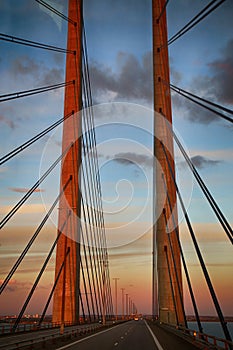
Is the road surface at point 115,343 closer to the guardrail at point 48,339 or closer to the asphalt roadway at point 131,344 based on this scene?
the asphalt roadway at point 131,344

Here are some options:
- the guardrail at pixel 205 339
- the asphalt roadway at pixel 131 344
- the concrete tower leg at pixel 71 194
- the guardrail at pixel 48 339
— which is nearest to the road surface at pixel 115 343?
the asphalt roadway at pixel 131 344

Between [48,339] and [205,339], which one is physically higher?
[48,339]

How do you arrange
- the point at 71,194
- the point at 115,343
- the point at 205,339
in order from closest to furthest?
the point at 205,339
the point at 115,343
the point at 71,194

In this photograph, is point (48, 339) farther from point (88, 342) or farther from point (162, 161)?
point (162, 161)

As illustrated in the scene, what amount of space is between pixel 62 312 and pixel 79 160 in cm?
1048

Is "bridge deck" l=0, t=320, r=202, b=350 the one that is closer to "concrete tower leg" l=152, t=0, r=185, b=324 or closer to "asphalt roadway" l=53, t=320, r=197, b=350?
"asphalt roadway" l=53, t=320, r=197, b=350

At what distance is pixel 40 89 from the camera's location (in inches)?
1011

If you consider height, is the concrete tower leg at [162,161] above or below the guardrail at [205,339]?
above

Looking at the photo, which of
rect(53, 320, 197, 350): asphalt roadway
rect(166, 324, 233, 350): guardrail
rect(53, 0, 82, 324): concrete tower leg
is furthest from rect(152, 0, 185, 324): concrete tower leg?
rect(53, 0, 82, 324): concrete tower leg

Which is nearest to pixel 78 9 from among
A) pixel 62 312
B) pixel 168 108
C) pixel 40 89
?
pixel 168 108

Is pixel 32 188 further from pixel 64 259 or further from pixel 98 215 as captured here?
pixel 98 215

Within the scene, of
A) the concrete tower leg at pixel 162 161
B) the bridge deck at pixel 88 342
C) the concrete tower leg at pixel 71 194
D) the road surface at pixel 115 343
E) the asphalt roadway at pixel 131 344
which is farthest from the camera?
the concrete tower leg at pixel 162 161

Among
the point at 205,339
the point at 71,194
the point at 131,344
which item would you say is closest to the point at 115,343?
the point at 131,344

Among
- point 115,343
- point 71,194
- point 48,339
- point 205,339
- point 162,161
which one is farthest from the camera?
point 162,161
